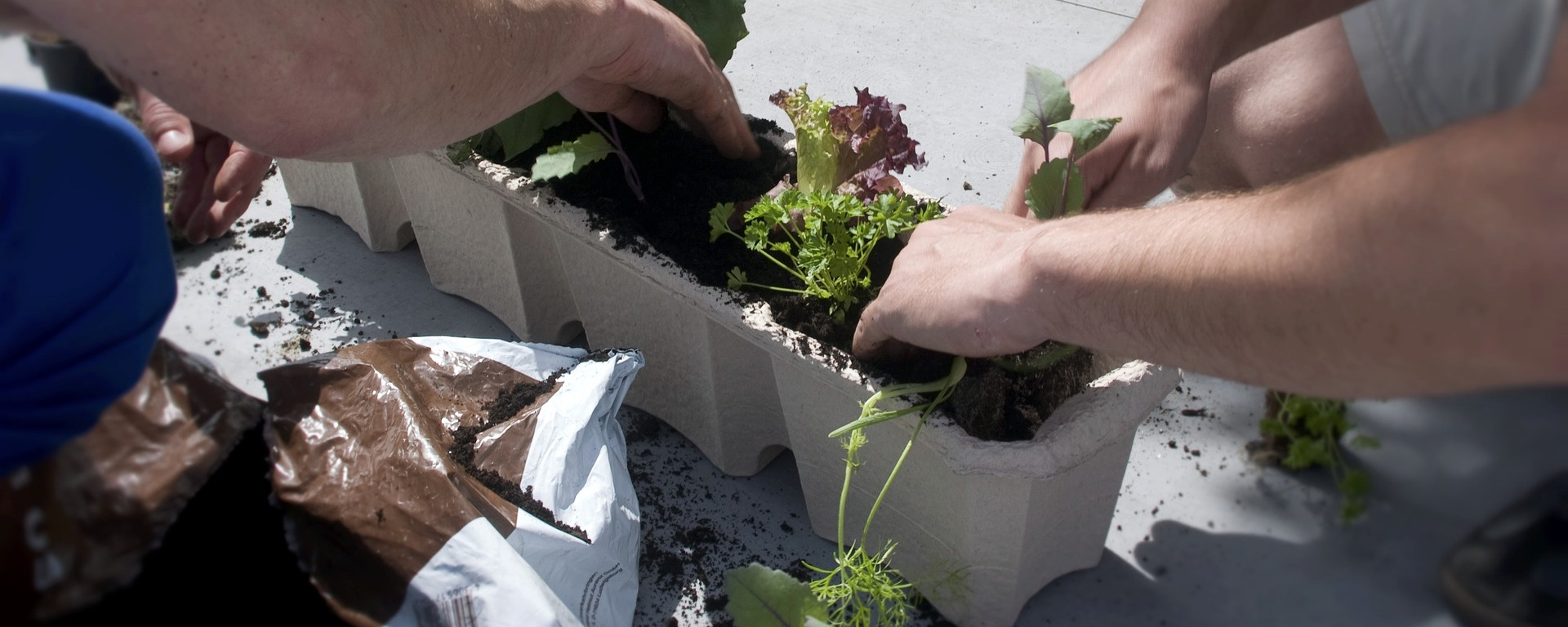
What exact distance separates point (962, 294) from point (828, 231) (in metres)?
0.33

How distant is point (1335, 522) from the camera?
2.83 ft

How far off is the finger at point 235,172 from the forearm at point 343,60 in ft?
0.33

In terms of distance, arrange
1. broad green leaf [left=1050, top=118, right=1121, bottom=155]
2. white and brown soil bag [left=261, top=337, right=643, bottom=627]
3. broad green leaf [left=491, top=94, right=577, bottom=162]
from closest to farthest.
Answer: white and brown soil bag [left=261, top=337, right=643, bottom=627]
broad green leaf [left=1050, top=118, right=1121, bottom=155]
broad green leaf [left=491, top=94, right=577, bottom=162]

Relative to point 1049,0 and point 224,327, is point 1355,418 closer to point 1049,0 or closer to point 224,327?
point 224,327

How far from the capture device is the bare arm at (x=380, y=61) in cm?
79

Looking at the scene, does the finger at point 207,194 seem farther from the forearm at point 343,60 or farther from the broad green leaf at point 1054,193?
the broad green leaf at point 1054,193

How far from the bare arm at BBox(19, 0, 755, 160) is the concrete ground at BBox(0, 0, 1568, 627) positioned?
4.9 inches

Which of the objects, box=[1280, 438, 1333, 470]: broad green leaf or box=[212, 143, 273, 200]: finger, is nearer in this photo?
box=[1280, 438, 1333, 470]: broad green leaf

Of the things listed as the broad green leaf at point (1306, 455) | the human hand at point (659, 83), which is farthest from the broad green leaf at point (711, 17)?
the broad green leaf at point (1306, 455)

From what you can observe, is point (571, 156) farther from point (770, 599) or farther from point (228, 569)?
point (228, 569)

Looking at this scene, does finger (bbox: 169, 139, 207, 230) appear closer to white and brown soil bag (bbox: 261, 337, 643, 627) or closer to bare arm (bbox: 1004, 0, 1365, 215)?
white and brown soil bag (bbox: 261, 337, 643, 627)

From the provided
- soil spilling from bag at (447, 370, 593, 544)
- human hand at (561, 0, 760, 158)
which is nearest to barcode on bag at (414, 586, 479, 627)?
soil spilling from bag at (447, 370, 593, 544)

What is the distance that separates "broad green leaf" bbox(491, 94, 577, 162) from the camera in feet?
5.93

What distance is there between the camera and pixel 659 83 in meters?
1.67
